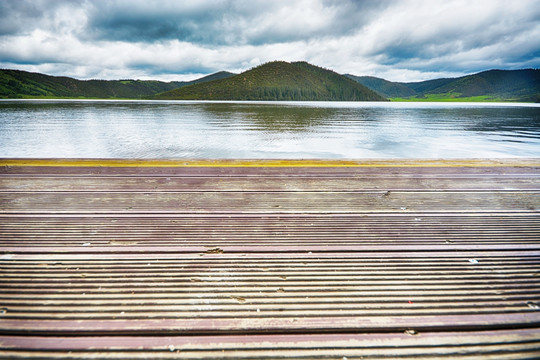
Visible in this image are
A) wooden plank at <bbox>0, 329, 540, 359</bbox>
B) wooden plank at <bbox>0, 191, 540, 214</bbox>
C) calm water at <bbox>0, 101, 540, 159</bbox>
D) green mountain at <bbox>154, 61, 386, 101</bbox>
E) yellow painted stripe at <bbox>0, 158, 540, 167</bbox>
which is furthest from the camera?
green mountain at <bbox>154, 61, 386, 101</bbox>

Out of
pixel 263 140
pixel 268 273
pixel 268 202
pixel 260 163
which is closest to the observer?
pixel 268 273

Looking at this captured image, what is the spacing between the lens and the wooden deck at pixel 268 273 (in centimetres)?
150

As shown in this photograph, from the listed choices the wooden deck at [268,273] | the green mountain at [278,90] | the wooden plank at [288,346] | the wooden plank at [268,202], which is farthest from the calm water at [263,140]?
the green mountain at [278,90]

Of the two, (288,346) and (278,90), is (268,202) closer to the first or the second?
(288,346)

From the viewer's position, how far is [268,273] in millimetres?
2010

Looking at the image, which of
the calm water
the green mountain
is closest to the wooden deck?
the calm water

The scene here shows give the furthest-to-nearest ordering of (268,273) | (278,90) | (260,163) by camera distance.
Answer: (278,90) → (260,163) → (268,273)

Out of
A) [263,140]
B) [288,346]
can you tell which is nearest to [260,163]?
[288,346]

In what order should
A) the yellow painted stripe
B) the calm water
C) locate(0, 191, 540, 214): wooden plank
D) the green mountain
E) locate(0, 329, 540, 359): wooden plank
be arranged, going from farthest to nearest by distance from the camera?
1. the green mountain
2. the calm water
3. the yellow painted stripe
4. locate(0, 191, 540, 214): wooden plank
5. locate(0, 329, 540, 359): wooden plank

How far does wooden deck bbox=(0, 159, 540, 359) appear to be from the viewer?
150cm

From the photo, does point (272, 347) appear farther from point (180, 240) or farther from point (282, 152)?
point (282, 152)

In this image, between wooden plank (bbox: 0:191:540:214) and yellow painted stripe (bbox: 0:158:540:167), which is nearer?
wooden plank (bbox: 0:191:540:214)

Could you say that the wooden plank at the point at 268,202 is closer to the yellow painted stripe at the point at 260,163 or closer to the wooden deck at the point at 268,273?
the wooden deck at the point at 268,273

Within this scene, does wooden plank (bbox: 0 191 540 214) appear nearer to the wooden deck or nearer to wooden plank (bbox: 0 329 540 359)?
the wooden deck
